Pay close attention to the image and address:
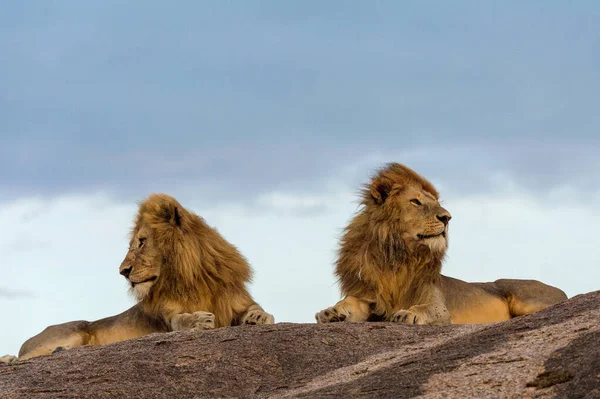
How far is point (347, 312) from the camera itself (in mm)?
10484

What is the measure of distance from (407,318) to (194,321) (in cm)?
208

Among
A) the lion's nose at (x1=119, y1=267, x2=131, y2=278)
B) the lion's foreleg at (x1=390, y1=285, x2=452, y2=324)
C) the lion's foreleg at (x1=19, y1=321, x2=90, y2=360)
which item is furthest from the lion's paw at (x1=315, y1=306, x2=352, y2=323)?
the lion's foreleg at (x1=19, y1=321, x2=90, y2=360)

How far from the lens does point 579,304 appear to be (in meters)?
8.82

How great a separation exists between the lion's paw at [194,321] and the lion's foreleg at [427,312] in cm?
175

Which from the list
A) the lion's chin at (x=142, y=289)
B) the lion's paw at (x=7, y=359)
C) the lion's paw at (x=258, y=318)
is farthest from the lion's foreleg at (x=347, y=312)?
the lion's paw at (x=7, y=359)

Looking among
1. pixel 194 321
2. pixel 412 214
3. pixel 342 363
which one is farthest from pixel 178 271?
pixel 342 363

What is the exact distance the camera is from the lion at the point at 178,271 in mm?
11281

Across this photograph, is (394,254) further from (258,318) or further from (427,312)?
(258,318)

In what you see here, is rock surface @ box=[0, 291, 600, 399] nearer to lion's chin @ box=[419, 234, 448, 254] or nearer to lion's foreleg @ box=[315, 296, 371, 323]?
lion's foreleg @ box=[315, 296, 371, 323]

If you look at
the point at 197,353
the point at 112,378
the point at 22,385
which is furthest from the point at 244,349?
the point at 22,385

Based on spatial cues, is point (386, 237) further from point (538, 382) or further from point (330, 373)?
point (538, 382)

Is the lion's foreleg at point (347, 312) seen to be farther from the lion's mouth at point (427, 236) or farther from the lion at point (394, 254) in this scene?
the lion's mouth at point (427, 236)

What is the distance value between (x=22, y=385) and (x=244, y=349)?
1.78m

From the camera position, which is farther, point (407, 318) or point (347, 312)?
point (347, 312)
